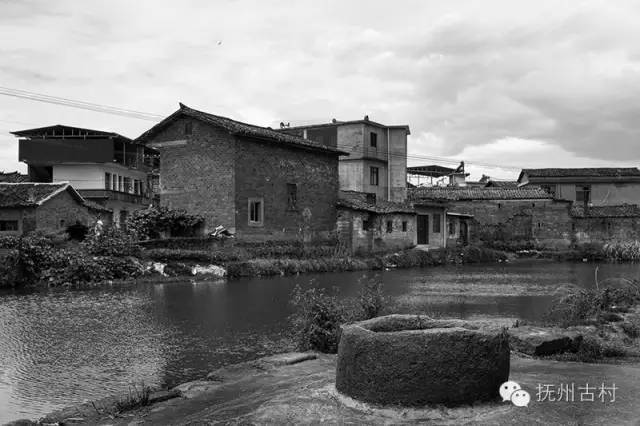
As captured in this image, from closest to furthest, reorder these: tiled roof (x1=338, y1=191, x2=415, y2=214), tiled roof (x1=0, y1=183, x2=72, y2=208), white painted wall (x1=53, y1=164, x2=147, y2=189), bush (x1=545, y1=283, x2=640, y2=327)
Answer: bush (x1=545, y1=283, x2=640, y2=327) < tiled roof (x1=0, y1=183, x2=72, y2=208) < tiled roof (x1=338, y1=191, x2=415, y2=214) < white painted wall (x1=53, y1=164, x2=147, y2=189)

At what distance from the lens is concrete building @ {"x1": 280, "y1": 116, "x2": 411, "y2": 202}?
1654 inches

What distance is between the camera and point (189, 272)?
915 inches

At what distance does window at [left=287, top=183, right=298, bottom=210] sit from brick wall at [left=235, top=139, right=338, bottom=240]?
117 mm

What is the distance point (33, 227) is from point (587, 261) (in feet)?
103

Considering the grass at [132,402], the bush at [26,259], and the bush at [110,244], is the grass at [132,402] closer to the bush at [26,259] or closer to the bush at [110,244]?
the bush at [26,259]

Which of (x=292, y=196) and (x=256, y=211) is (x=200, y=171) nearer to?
(x=256, y=211)

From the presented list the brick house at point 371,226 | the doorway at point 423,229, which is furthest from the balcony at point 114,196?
the doorway at point 423,229

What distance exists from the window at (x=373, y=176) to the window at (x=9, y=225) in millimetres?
24044

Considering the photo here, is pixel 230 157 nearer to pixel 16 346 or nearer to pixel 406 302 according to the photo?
pixel 406 302

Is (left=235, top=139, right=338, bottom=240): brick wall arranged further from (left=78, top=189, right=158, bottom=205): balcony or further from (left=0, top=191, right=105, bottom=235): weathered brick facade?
(left=78, top=189, right=158, bottom=205): balcony

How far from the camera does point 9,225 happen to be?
2722 cm

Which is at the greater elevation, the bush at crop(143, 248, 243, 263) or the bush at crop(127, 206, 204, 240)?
the bush at crop(127, 206, 204, 240)

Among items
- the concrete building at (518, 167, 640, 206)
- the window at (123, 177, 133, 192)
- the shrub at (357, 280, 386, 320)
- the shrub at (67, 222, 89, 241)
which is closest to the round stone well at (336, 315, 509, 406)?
the shrub at (357, 280, 386, 320)

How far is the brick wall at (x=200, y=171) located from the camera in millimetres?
27812
